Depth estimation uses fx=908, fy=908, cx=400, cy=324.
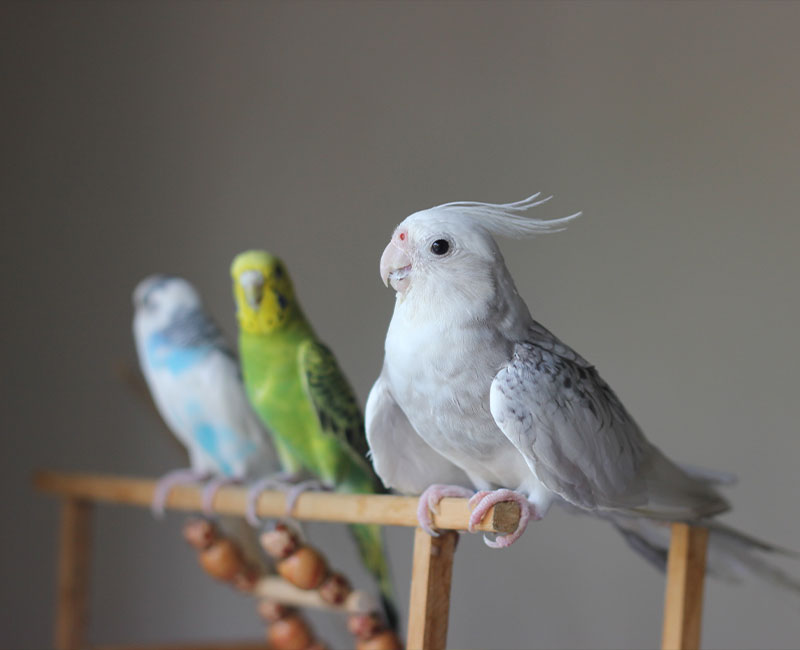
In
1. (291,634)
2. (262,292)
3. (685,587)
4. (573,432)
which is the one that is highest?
(262,292)

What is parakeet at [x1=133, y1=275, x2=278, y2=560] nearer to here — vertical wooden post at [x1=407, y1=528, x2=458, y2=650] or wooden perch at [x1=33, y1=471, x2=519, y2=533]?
wooden perch at [x1=33, y1=471, x2=519, y2=533]

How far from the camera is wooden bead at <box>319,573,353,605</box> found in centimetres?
169

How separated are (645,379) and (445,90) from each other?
0.71m

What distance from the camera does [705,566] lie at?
4.58 ft

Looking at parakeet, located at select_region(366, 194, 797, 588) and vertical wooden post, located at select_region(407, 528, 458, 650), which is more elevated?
parakeet, located at select_region(366, 194, 797, 588)

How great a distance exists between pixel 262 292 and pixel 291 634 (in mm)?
744

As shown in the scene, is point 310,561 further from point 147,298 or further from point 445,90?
point 445,90

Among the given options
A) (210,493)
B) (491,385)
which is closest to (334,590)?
(210,493)

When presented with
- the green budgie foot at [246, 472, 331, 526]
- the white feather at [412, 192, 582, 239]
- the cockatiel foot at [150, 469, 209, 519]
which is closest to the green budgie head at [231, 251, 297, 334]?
the green budgie foot at [246, 472, 331, 526]

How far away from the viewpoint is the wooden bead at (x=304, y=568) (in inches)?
65.0


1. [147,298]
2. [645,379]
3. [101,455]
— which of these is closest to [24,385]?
[101,455]

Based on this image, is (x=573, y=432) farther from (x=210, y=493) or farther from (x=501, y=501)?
(x=210, y=493)

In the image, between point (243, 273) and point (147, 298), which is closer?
point (243, 273)

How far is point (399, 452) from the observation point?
1.31 metres
